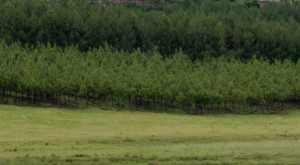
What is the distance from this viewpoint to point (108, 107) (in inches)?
4742

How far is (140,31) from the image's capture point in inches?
6722

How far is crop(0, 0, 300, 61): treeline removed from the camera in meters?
161

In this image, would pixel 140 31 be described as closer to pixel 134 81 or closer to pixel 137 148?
pixel 134 81

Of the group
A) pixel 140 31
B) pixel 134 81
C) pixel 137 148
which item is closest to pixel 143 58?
pixel 134 81

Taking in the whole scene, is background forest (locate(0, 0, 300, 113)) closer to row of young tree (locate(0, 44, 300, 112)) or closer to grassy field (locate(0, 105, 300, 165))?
row of young tree (locate(0, 44, 300, 112))

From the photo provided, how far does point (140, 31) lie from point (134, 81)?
155 feet

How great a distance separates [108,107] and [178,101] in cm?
1221

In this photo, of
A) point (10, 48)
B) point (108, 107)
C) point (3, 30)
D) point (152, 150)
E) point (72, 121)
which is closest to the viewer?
point (152, 150)

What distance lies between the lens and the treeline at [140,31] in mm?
160750

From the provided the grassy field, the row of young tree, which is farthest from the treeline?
the grassy field

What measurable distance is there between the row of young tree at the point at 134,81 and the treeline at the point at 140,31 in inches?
626

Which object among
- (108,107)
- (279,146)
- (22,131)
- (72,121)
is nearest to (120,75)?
(108,107)

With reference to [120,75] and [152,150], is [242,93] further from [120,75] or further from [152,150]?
[152,150]

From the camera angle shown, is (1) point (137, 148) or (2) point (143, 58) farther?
(2) point (143, 58)
